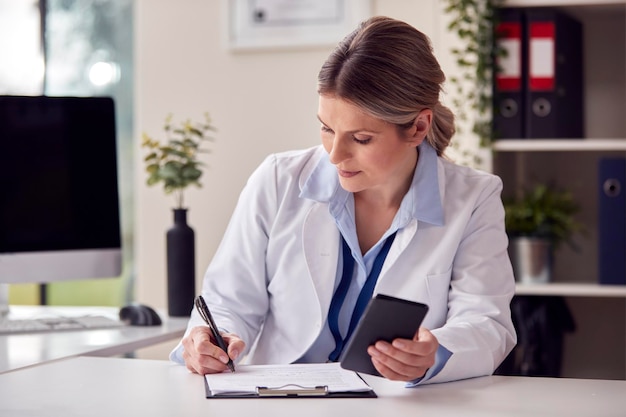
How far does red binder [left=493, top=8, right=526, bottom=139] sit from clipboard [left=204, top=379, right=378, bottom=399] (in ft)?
4.59

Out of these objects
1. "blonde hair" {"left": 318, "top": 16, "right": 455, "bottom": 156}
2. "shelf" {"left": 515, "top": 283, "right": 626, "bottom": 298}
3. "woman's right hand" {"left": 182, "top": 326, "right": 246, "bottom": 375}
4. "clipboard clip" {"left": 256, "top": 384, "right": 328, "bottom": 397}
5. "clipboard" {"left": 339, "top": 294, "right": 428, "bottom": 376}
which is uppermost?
"blonde hair" {"left": 318, "top": 16, "right": 455, "bottom": 156}

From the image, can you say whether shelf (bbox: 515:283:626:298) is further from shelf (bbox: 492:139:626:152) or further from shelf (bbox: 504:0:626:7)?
shelf (bbox: 504:0:626:7)

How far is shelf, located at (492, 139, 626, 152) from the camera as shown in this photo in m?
2.57

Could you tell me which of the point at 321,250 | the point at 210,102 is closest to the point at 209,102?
the point at 210,102

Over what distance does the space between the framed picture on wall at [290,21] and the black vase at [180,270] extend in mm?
828

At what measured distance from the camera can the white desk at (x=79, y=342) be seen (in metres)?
1.79

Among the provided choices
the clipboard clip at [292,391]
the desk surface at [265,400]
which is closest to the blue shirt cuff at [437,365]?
the desk surface at [265,400]

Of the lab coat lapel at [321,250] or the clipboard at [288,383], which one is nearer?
the clipboard at [288,383]

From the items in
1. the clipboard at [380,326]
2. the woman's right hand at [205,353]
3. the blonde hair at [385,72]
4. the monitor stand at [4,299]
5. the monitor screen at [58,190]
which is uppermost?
the blonde hair at [385,72]

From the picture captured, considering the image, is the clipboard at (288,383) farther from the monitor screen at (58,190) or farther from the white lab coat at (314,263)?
the monitor screen at (58,190)

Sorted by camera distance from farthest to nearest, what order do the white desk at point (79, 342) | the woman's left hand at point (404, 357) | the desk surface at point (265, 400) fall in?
the white desk at point (79, 342)
the woman's left hand at point (404, 357)
the desk surface at point (265, 400)

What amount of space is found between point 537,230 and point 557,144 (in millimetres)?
249

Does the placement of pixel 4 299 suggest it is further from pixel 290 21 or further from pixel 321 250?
pixel 290 21

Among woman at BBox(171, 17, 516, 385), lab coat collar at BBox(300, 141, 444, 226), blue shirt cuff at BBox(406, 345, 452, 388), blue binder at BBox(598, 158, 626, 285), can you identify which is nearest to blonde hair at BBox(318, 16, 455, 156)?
woman at BBox(171, 17, 516, 385)
